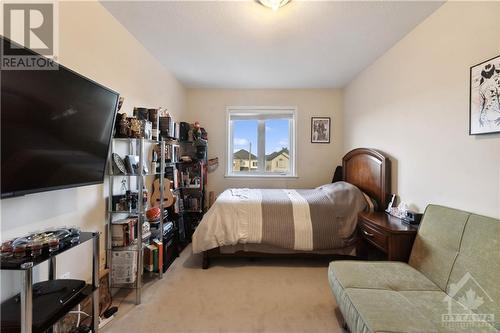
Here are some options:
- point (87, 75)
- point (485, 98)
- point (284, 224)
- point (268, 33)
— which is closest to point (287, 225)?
point (284, 224)

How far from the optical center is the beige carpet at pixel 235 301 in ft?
5.64

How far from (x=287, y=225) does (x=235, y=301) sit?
0.93 meters

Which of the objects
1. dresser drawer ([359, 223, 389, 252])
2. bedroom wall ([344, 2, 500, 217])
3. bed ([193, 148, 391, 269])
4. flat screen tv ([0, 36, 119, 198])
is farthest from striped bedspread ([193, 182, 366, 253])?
flat screen tv ([0, 36, 119, 198])

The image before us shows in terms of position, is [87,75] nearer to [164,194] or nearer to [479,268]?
[164,194]

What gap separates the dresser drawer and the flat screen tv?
2.38 m

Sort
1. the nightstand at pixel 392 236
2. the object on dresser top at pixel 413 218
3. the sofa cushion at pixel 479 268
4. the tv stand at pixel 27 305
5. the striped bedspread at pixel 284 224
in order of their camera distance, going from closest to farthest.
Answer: the tv stand at pixel 27 305 → the sofa cushion at pixel 479 268 → the nightstand at pixel 392 236 → the object on dresser top at pixel 413 218 → the striped bedspread at pixel 284 224

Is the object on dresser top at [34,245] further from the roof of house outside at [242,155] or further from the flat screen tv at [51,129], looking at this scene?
the roof of house outside at [242,155]

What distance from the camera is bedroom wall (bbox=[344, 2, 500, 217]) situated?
5.04ft

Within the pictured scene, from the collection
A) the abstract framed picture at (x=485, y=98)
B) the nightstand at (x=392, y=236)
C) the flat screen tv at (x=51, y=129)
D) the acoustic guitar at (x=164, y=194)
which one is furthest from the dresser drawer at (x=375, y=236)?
the flat screen tv at (x=51, y=129)

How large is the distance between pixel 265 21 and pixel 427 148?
1905mm

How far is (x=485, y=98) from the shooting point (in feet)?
4.99

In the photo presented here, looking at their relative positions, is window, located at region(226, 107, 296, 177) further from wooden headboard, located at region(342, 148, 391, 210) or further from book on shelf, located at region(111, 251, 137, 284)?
book on shelf, located at region(111, 251, 137, 284)

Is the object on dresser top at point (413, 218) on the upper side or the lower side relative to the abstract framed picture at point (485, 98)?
lower

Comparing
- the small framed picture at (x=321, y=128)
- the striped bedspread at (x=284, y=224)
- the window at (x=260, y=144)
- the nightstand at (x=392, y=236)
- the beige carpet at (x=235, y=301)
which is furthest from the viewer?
the window at (x=260, y=144)
